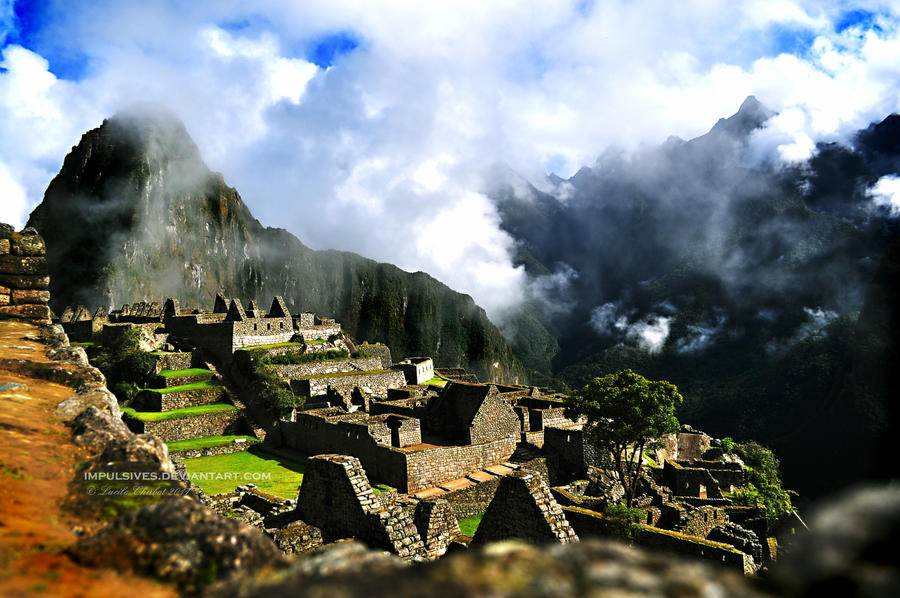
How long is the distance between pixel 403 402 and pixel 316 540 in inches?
735

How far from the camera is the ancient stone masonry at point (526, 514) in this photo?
746 cm

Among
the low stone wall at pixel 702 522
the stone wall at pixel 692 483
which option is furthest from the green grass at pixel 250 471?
the stone wall at pixel 692 483

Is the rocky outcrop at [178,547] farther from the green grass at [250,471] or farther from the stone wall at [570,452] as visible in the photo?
the stone wall at [570,452]

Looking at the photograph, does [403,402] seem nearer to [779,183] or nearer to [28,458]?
[28,458]

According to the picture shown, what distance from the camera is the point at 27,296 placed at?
428 inches

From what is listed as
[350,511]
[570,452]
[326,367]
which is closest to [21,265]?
[350,511]

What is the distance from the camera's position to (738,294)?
4520 inches

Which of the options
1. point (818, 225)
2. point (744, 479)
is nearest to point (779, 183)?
point (818, 225)

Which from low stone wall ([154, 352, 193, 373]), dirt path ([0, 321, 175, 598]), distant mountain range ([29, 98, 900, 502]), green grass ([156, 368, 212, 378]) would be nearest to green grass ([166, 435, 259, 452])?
green grass ([156, 368, 212, 378])

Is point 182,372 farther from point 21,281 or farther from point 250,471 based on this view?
point 21,281

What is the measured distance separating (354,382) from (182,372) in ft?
37.9

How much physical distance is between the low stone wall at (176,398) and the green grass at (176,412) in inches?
14.8

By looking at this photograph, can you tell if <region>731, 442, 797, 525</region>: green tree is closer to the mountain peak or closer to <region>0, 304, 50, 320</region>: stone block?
<region>0, 304, 50, 320</region>: stone block

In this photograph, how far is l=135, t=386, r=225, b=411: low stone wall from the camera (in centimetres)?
2867
